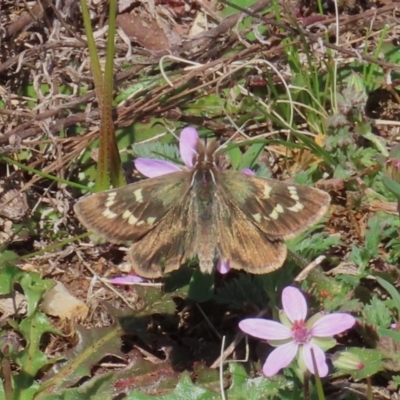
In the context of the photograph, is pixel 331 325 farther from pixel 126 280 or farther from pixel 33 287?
pixel 33 287

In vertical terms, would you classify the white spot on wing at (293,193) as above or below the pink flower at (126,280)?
above

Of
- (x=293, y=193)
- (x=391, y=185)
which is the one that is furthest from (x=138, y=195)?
(x=391, y=185)

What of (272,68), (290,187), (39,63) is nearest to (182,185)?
(290,187)

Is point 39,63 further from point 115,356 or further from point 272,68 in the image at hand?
point 115,356

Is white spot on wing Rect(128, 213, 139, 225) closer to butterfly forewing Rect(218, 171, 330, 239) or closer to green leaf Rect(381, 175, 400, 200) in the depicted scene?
butterfly forewing Rect(218, 171, 330, 239)

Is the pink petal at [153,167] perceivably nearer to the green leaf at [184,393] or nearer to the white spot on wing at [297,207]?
the white spot on wing at [297,207]

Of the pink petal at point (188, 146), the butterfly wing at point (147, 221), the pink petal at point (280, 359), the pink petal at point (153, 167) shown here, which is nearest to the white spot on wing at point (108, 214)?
the butterfly wing at point (147, 221)
